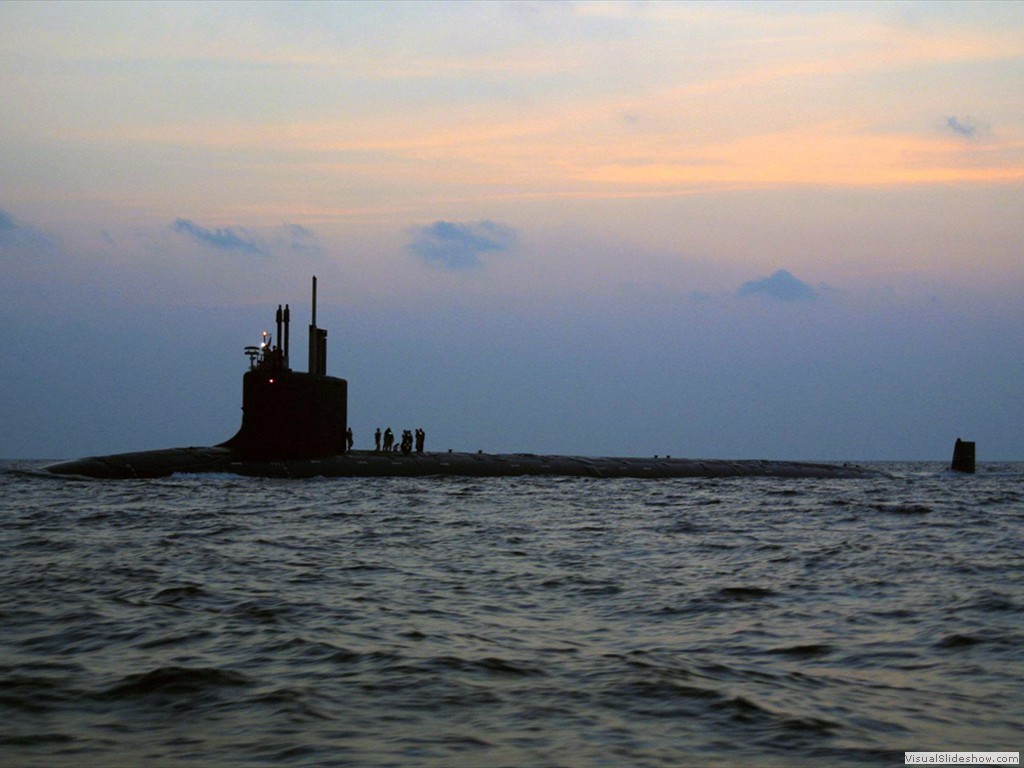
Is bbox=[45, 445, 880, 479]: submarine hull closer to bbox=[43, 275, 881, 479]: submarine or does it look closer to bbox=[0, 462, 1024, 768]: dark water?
bbox=[43, 275, 881, 479]: submarine

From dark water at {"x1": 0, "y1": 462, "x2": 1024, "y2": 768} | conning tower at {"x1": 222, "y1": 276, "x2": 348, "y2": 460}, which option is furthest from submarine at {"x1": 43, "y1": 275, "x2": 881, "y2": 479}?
dark water at {"x1": 0, "y1": 462, "x2": 1024, "y2": 768}

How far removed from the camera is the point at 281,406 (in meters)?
35.6

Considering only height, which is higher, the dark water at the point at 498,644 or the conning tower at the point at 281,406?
the conning tower at the point at 281,406

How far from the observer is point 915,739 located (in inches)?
289

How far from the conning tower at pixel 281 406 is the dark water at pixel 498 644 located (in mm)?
13556

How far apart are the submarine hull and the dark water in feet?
45.2

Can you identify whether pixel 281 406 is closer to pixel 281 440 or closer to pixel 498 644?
pixel 281 440

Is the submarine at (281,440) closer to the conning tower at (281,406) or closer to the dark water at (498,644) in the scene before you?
the conning tower at (281,406)

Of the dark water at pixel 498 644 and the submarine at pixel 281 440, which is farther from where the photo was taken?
the submarine at pixel 281 440

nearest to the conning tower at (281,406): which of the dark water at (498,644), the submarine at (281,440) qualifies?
the submarine at (281,440)

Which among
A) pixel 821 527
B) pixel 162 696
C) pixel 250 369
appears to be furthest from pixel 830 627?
pixel 250 369

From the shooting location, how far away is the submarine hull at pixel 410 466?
3566cm

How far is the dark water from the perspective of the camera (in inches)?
288

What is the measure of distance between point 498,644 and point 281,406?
86.3 ft
